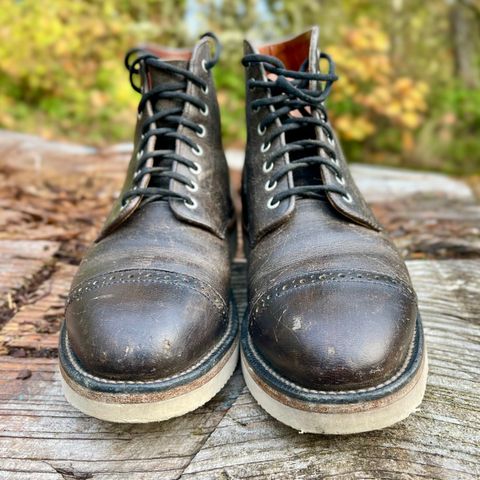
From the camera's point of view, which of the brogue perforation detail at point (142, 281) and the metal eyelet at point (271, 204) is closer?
the brogue perforation detail at point (142, 281)

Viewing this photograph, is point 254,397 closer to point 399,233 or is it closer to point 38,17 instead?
point 399,233

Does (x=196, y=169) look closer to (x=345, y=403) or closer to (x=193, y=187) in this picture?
(x=193, y=187)

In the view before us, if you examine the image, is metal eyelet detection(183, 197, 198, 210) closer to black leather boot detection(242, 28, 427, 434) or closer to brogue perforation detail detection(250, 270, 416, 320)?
black leather boot detection(242, 28, 427, 434)

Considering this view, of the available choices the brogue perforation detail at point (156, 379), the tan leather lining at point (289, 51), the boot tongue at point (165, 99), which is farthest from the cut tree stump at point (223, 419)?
the tan leather lining at point (289, 51)

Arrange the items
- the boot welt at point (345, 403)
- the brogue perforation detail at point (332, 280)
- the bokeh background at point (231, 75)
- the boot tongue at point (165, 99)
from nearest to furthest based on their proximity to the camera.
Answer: the boot welt at point (345, 403)
the brogue perforation detail at point (332, 280)
the boot tongue at point (165, 99)
the bokeh background at point (231, 75)

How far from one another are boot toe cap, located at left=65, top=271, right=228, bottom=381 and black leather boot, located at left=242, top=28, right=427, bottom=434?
18 centimetres

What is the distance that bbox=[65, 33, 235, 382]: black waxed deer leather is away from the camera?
1.39 metres

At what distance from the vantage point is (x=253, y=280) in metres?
1.69

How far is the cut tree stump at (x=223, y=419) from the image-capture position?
1.31 metres

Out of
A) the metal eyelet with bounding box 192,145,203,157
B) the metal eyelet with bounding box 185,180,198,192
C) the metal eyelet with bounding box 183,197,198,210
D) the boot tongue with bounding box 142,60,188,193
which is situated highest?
the boot tongue with bounding box 142,60,188,193

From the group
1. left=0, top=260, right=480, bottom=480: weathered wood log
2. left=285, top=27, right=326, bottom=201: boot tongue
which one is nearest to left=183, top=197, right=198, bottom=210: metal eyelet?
left=285, top=27, right=326, bottom=201: boot tongue

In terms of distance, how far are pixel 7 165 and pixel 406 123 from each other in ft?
19.2

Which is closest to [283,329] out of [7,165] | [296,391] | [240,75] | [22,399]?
[296,391]

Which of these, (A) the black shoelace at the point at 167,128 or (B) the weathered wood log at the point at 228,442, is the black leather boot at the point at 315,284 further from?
(A) the black shoelace at the point at 167,128
